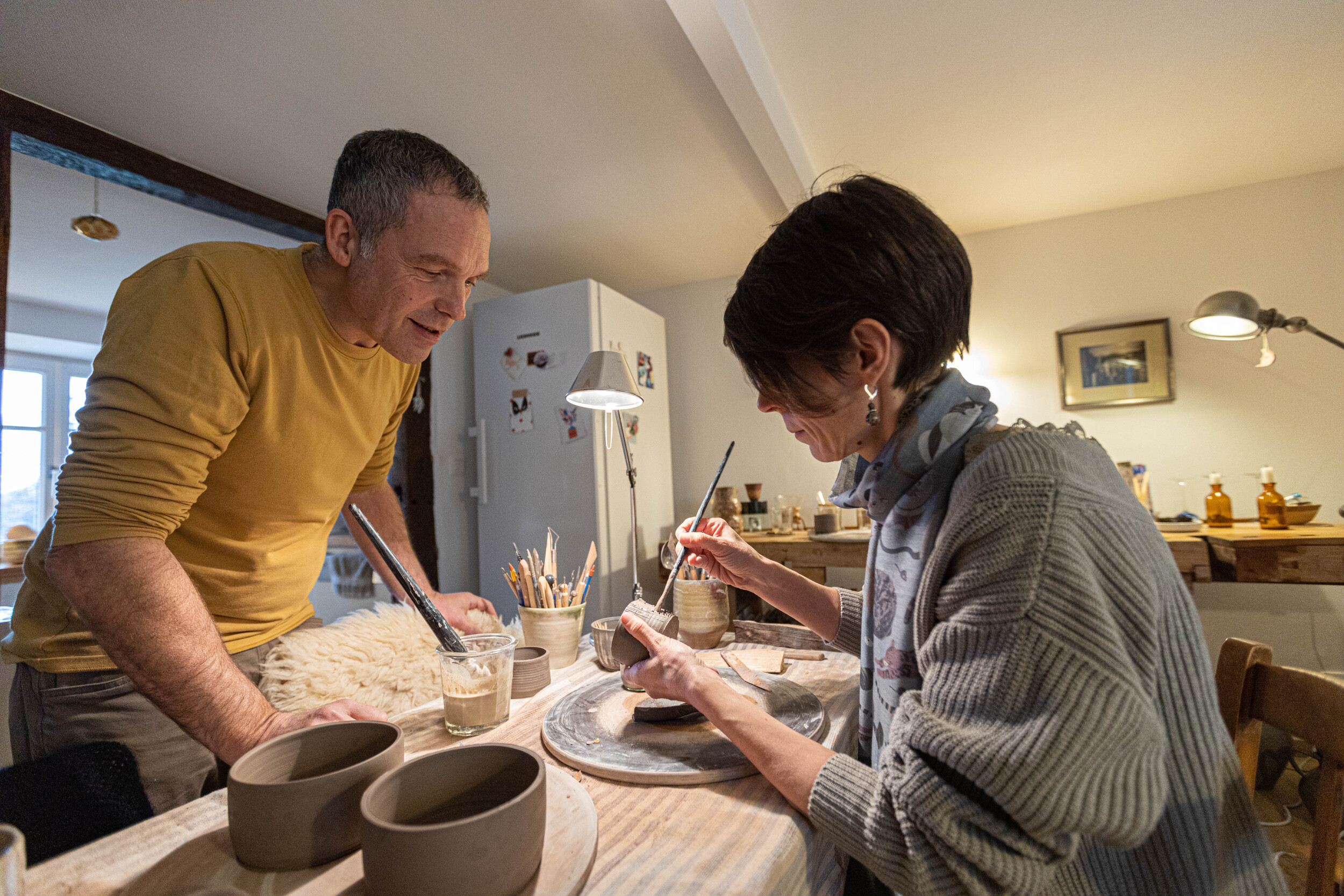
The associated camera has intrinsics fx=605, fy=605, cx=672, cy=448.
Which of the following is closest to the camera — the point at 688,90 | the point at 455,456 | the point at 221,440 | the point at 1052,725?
the point at 1052,725

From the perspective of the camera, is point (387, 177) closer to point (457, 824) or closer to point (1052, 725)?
point (457, 824)

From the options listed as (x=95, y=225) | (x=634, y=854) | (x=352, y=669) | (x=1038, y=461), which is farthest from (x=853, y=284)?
(x=95, y=225)

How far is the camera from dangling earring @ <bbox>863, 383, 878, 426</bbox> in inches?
30.6

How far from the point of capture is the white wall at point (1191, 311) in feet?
8.82

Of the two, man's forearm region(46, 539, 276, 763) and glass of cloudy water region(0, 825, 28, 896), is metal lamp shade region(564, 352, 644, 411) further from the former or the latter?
glass of cloudy water region(0, 825, 28, 896)

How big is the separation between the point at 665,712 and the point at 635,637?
10 centimetres

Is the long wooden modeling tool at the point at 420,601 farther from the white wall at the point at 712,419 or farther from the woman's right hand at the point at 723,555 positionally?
the white wall at the point at 712,419

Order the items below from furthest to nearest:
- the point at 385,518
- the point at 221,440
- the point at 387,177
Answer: the point at 385,518 < the point at 387,177 < the point at 221,440

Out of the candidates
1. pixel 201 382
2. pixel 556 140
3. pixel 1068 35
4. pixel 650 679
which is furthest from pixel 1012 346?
pixel 201 382

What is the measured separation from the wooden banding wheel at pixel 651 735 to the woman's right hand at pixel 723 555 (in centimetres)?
22

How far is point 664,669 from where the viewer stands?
2.50 feet

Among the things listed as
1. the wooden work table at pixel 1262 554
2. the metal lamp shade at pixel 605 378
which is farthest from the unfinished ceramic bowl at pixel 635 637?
the wooden work table at pixel 1262 554

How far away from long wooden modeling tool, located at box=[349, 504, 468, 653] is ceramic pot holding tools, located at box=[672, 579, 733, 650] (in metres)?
0.42

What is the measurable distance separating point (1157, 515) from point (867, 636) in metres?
2.84
